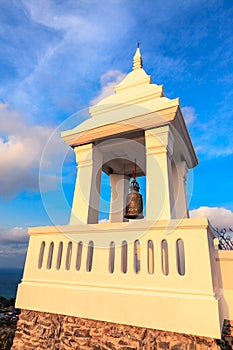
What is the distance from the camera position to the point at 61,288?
3.10m

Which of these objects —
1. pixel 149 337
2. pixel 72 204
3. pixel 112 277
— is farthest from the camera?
pixel 72 204

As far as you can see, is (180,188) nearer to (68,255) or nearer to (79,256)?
(79,256)

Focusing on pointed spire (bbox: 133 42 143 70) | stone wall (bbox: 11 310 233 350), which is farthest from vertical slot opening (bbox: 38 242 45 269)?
pointed spire (bbox: 133 42 143 70)

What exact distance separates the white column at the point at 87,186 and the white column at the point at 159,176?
3.72ft

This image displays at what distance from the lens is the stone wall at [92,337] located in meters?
2.31

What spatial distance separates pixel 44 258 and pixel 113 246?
125 centimetres

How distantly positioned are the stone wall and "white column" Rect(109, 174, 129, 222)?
8.23 feet

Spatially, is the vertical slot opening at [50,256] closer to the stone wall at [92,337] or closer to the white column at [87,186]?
the white column at [87,186]

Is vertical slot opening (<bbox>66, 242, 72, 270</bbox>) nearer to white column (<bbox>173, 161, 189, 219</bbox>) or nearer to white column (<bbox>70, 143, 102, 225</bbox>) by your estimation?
white column (<bbox>70, 143, 102, 225</bbox>)

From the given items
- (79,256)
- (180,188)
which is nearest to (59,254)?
(79,256)

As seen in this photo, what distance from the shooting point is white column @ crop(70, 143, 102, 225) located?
394 centimetres

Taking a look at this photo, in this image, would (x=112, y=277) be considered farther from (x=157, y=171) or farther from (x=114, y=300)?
(x=157, y=171)

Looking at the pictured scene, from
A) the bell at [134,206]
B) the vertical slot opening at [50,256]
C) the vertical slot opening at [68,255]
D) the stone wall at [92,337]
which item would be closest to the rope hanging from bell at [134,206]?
the bell at [134,206]

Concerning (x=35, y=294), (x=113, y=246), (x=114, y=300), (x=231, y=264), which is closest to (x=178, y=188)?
(x=231, y=264)
